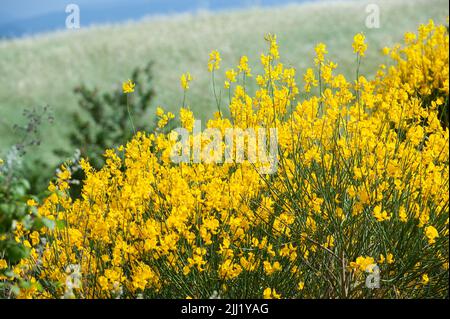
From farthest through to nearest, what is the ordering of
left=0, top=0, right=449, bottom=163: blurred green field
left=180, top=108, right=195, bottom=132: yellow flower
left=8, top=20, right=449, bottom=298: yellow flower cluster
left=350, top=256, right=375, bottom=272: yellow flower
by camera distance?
left=0, top=0, right=449, bottom=163: blurred green field, left=180, top=108, right=195, bottom=132: yellow flower, left=8, top=20, right=449, bottom=298: yellow flower cluster, left=350, top=256, right=375, bottom=272: yellow flower

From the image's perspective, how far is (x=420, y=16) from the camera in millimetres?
24359

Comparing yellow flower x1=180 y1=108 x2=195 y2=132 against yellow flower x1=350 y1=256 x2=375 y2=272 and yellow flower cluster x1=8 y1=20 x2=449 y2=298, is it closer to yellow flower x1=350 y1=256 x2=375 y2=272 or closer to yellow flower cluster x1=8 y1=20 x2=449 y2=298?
yellow flower cluster x1=8 y1=20 x2=449 y2=298

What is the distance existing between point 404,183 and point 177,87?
17258 mm

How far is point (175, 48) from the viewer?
23969mm

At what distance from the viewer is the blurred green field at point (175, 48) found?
20.2 metres

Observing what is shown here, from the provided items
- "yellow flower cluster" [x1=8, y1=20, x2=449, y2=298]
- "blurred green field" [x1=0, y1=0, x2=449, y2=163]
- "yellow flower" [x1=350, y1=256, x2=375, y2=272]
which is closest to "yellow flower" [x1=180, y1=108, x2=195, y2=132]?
"yellow flower cluster" [x1=8, y1=20, x2=449, y2=298]

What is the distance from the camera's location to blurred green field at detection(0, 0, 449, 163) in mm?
20219

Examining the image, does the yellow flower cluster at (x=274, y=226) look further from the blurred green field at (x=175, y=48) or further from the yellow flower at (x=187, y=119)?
the blurred green field at (x=175, y=48)

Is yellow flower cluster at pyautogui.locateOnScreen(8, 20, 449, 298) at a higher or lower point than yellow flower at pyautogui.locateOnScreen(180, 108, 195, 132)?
lower

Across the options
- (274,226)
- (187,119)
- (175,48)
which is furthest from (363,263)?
(175,48)

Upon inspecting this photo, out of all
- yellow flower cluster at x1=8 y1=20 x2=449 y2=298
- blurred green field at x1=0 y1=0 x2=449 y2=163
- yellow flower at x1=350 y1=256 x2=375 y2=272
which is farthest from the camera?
blurred green field at x1=0 y1=0 x2=449 y2=163

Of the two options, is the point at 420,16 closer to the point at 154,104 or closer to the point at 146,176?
the point at 154,104

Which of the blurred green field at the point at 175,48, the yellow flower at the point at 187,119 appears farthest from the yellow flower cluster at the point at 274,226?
the blurred green field at the point at 175,48
